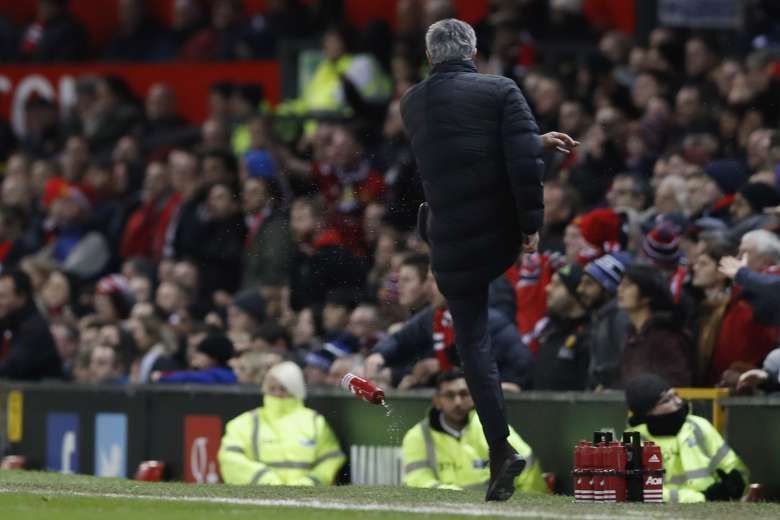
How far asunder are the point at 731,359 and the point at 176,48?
12.9 metres

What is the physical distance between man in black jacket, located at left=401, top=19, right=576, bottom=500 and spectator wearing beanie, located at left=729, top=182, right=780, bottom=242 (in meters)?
3.08

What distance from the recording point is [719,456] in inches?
451

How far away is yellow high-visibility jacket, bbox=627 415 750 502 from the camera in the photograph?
11.4 m

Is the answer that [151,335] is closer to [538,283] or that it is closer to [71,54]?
[538,283]

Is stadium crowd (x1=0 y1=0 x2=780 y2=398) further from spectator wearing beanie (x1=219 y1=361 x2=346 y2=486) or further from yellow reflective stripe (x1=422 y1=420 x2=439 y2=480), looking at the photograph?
yellow reflective stripe (x1=422 y1=420 x2=439 y2=480)

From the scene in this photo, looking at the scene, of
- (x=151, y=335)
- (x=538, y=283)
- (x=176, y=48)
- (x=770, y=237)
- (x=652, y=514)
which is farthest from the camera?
(x=176, y=48)

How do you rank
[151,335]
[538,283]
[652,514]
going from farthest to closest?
[151,335] → [538,283] → [652,514]

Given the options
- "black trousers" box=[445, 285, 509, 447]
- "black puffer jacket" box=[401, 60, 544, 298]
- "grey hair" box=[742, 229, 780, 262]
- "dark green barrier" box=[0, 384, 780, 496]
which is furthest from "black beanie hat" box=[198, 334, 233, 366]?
"black trousers" box=[445, 285, 509, 447]

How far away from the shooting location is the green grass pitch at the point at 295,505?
9.31m

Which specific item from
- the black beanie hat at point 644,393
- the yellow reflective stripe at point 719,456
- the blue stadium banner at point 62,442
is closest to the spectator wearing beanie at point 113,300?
the blue stadium banner at point 62,442

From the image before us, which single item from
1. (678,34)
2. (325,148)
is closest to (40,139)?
(325,148)

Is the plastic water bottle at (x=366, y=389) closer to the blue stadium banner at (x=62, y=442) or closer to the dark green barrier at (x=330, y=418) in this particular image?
the dark green barrier at (x=330, y=418)

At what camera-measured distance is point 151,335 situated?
55.7ft

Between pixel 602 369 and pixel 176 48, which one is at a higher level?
pixel 176 48
